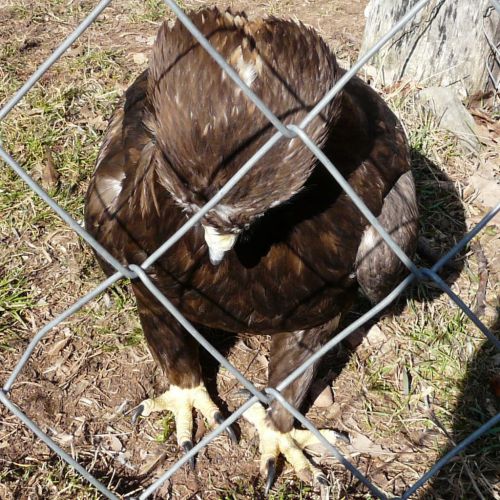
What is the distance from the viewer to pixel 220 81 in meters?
1.89

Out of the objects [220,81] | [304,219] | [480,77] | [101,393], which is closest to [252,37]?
[220,81]

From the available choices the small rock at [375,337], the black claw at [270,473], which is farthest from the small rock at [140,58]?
the black claw at [270,473]

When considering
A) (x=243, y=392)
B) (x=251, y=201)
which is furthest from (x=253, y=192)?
(x=243, y=392)

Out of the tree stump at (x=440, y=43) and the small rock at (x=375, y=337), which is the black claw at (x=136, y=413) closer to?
the small rock at (x=375, y=337)

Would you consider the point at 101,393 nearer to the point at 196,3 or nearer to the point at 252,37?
the point at 252,37

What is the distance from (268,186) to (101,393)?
5.53 ft

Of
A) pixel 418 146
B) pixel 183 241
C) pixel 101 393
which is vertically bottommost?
pixel 418 146

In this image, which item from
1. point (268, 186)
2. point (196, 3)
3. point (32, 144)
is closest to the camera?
point (268, 186)

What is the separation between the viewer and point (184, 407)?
3258 millimetres

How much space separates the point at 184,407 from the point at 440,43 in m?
2.76

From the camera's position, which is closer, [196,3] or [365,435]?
[365,435]

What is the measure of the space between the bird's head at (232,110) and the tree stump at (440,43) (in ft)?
8.12

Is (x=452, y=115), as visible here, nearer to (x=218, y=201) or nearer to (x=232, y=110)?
(x=232, y=110)

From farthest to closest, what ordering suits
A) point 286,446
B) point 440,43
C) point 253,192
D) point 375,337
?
point 440,43 < point 375,337 < point 286,446 < point 253,192
